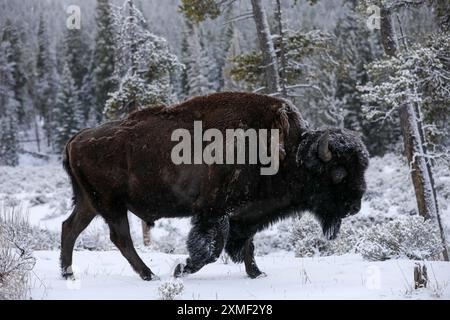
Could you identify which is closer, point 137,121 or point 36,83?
point 137,121

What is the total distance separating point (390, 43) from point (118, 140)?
27.4 feet

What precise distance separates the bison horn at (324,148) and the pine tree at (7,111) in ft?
153

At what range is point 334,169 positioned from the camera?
5082 millimetres

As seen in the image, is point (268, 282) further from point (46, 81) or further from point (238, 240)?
point (46, 81)

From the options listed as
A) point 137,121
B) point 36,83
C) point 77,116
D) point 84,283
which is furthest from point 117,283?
point 36,83

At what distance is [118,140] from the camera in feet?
17.2

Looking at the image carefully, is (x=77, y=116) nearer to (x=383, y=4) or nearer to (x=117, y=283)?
(x=383, y=4)

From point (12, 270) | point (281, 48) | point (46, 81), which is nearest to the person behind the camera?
point (12, 270)

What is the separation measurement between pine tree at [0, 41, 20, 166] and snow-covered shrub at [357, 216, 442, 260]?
4610 centimetres

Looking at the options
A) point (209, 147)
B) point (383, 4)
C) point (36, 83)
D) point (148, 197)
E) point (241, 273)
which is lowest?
point (241, 273)

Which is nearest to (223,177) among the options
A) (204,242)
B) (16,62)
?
(204,242)

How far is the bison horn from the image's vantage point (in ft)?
16.1

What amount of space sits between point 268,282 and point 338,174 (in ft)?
4.34

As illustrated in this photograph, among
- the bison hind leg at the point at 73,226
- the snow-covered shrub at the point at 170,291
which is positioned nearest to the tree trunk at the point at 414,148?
the bison hind leg at the point at 73,226
